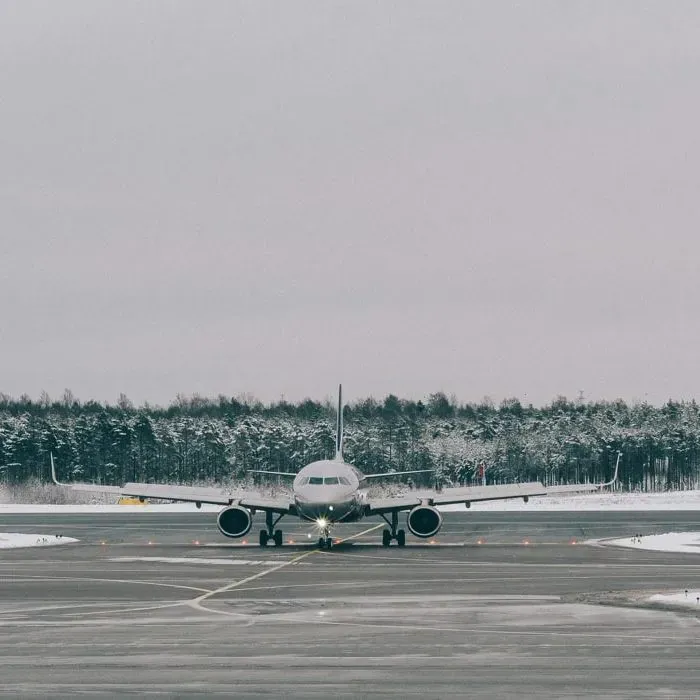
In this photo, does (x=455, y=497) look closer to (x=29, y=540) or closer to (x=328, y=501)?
(x=328, y=501)

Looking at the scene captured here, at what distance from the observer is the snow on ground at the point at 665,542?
47.5 m

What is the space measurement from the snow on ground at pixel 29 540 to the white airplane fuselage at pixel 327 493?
10.4m

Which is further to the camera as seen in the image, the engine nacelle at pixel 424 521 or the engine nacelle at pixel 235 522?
the engine nacelle at pixel 235 522

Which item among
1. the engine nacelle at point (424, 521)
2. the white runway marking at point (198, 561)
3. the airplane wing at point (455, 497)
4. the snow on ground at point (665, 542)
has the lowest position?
the snow on ground at point (665, 542)

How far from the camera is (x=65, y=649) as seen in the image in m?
21.7

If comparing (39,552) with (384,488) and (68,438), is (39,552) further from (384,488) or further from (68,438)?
(68,438)

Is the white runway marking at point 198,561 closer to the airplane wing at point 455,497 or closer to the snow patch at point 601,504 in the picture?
the airplane wing at point 455,497

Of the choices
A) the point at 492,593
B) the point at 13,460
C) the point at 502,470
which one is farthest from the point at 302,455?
the point at 492,593

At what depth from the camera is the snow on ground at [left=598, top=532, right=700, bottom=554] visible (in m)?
47.5

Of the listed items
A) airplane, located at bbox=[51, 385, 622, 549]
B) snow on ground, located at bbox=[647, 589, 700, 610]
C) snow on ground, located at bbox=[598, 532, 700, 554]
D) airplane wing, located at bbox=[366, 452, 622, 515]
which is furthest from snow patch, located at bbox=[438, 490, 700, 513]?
snow on ground, located at bbox=[647, 589, 700, 610]

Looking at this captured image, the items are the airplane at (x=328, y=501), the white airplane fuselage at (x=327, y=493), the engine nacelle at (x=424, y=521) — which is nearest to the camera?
the white airplane fuselage at (x=327, y=493)

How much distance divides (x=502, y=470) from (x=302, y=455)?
93.3 ft

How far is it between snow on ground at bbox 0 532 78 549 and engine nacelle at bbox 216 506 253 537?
6.68 metres

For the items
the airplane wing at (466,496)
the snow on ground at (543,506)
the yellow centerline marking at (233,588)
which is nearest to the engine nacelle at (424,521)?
the airplane wing at (466,496)
